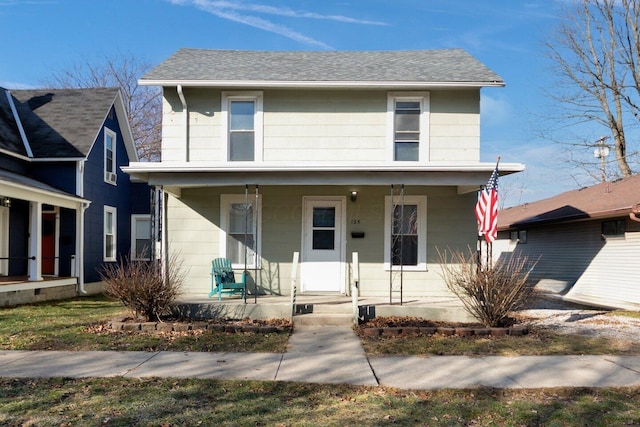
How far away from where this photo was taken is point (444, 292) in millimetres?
10375

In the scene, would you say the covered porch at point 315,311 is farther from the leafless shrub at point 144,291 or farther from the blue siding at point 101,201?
the blue siding at point 101,201

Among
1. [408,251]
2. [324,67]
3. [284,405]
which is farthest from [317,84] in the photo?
[284,405]

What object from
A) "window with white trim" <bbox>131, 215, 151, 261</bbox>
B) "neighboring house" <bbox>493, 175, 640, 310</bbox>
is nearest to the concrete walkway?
"neighboring house" <bbox>493, 175, 640, 310</bbox>

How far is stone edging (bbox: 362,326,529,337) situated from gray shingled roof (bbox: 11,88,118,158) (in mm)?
10673

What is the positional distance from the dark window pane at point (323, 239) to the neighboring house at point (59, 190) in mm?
5837

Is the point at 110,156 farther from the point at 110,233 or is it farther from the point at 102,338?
the point at 102,338

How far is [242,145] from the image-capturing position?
34.8ft

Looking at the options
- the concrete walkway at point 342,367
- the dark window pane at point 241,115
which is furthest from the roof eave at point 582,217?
the dark window pane at point 241,115

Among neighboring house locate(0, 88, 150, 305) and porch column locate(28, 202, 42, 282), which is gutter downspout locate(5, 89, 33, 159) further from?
porch column locate(28, 202, 42, 282)

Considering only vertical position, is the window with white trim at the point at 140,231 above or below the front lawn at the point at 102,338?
above

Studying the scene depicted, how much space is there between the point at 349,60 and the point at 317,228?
471 centimetres

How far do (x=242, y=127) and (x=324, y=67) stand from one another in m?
2.63

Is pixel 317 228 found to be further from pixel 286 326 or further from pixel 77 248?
pixel 77 248

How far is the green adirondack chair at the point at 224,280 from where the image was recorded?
9508mm
